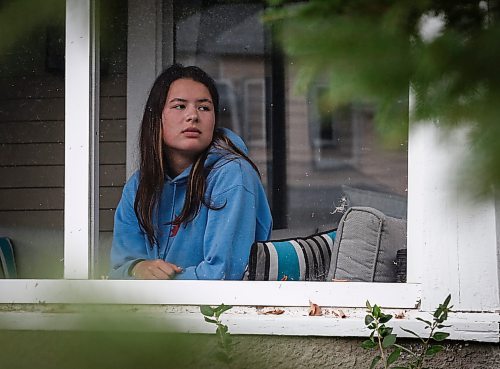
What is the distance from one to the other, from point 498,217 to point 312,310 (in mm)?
734

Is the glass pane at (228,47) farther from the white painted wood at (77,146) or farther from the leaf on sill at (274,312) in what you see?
the leaf on sill at (274,312)

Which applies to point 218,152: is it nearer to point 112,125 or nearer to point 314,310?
point 112,125

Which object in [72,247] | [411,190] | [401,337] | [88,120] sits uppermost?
[88,120]

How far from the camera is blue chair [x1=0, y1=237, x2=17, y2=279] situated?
4094mm

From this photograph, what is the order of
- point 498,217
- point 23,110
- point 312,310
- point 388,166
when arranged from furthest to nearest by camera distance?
point 388,166
point 23,110
point 312,310
point 498,217

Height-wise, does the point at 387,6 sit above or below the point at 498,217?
above

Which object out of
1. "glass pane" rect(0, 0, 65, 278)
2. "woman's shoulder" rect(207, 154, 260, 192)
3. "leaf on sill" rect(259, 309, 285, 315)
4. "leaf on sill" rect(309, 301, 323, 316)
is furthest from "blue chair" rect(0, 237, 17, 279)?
"leaf on sill" rect(309, 301, 323, 316)

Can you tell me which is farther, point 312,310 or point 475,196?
point 312,310

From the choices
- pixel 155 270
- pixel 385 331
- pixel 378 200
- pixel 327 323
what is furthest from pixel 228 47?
pixel 385 331

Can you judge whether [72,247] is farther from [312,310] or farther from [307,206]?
[307,206]

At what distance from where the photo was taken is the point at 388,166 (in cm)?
486

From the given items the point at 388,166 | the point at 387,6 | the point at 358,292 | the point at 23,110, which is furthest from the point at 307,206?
the point at 387,6

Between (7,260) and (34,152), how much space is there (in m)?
0.59

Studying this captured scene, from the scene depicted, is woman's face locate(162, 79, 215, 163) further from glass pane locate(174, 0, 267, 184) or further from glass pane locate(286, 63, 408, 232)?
glass pane locate(286, 63, 408, 232)
